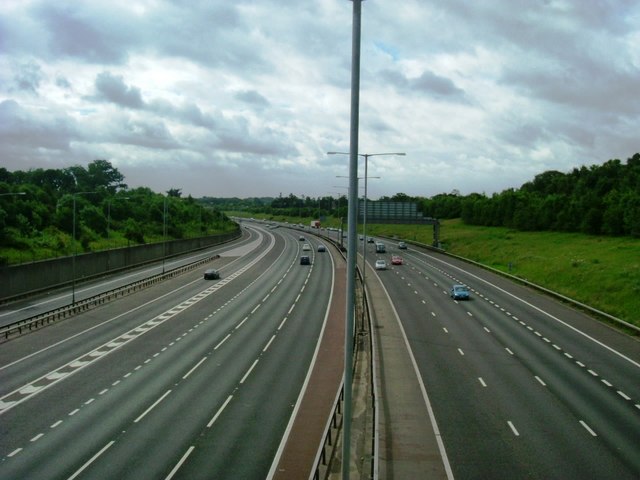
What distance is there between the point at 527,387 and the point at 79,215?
8236 centimetres

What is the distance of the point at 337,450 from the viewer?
60.7 feet

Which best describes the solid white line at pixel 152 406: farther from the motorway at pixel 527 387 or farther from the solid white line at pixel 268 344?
the motorway at pixel 527 387

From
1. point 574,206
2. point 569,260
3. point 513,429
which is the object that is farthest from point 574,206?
point 513,429

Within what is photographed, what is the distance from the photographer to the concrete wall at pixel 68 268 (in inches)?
2039

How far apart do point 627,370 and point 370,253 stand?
74433 millimetres

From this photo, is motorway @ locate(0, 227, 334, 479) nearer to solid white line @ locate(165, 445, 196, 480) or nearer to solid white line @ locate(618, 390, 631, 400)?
solid white line @ locate(165, 445, 196, 480)

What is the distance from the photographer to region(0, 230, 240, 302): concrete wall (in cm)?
5178

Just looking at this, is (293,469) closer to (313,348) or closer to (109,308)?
(313,348)

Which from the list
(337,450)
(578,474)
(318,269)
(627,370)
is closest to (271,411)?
(337,450)

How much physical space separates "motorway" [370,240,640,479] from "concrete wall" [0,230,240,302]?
31.8 metres

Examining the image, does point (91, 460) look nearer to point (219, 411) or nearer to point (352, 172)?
point (219, 411)

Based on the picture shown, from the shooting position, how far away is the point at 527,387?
2627 centimetres

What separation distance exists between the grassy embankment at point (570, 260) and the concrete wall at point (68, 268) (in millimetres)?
43483

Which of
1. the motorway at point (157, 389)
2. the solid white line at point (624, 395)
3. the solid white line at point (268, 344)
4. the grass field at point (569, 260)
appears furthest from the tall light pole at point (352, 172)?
the grass field at point (569, 260)
